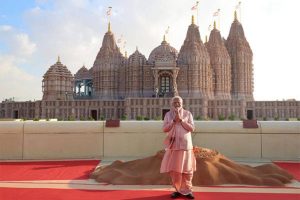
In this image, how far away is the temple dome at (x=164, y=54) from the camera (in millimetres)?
59469

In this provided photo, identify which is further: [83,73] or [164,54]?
[83,73]

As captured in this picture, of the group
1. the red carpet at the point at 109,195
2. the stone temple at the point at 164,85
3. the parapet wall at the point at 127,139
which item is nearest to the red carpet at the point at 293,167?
the parapet wall at the point at 127,139

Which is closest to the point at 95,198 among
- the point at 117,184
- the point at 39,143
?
→ the point at 117,184

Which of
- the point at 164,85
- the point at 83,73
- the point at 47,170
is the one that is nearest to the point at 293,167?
the point at 47,170

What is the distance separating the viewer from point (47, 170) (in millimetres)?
9406

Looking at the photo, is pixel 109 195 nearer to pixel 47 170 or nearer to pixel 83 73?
pixel 47 170

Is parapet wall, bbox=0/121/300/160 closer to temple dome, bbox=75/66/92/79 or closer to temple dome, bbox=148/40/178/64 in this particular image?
temple dome, bbox=148/40/178/64

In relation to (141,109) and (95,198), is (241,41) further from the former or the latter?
(95,198)

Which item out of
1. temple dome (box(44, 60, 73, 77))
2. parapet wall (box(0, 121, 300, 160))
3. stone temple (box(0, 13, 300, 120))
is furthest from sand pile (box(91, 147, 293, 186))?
temple dome (box(44, 60, 73, 77))

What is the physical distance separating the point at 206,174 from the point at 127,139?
13.8 ft

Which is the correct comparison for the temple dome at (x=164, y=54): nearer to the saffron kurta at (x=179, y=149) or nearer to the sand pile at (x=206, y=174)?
the sand pile at (x=206, y=174)

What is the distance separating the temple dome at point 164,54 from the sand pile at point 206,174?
51.1 metres

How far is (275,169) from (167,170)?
10.1 feet

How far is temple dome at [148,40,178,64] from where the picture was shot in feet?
195
